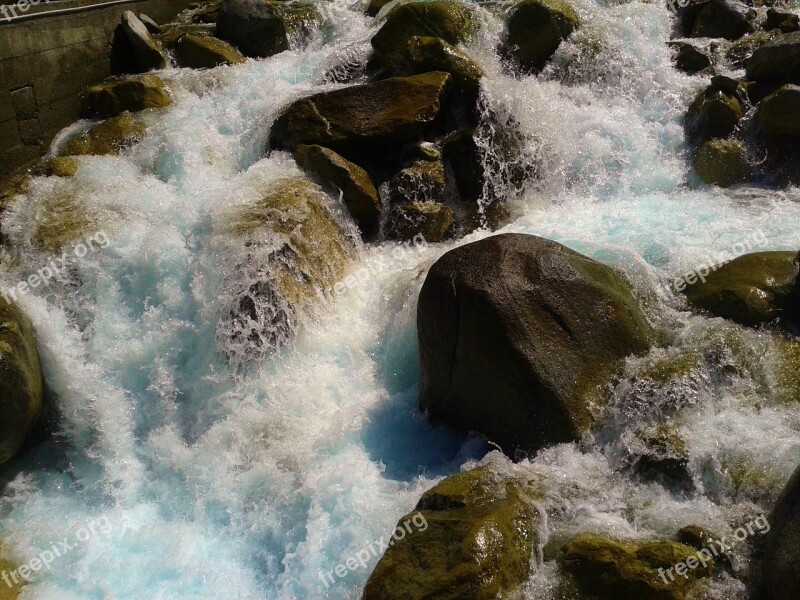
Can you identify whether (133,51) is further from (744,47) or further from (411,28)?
(744,47)

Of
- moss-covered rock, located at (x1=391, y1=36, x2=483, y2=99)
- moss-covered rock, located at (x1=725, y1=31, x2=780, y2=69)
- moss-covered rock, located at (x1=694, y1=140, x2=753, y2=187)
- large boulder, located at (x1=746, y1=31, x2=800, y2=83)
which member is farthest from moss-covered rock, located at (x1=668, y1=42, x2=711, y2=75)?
moss-covered rock, located at (x1=391, y1=36, x2=483, y2=99)

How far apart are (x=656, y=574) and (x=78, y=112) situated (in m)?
10.0

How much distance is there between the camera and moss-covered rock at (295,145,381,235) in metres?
8.48

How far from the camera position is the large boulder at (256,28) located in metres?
12.4

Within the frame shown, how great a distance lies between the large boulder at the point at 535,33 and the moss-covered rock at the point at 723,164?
120 inches

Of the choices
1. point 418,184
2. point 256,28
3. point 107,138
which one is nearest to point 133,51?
point 256,28

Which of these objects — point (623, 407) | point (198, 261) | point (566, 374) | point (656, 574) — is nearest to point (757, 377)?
point (623, 407)

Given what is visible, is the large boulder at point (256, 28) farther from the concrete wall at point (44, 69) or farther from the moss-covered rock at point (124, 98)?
the moss-covered rock at point (124, 98)

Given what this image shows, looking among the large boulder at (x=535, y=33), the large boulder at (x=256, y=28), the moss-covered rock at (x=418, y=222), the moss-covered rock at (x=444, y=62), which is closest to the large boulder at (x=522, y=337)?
the moss-covered rock at (x=418, y=222)

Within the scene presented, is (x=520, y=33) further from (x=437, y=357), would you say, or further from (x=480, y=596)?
(x=480, y=596)

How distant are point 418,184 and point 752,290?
4.13 meters

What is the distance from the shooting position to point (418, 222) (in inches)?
345

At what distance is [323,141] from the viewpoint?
8.94m

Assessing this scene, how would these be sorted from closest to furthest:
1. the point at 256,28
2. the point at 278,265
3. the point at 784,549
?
the point at 784,549 → the point at 278,265 → the point at 256,28
